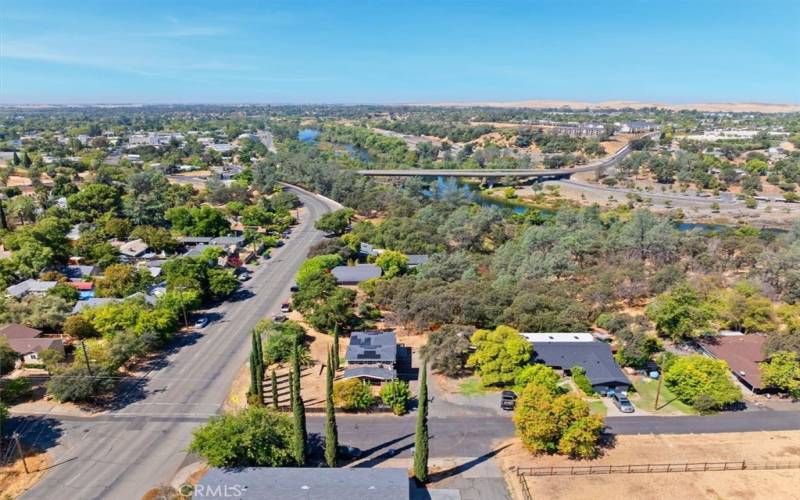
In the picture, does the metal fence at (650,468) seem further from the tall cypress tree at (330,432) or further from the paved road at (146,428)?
the paved road at (146,428)

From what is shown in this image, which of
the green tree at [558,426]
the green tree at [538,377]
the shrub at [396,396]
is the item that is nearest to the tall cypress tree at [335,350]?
the shrub at [396,396]

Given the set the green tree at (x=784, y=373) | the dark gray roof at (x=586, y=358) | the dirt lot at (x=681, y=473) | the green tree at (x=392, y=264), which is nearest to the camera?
the dirt lot at (x=681, y=473)

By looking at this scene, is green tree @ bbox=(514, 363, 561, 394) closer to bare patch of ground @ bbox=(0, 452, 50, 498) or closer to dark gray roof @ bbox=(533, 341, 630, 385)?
dark gray roof @ bbox=(533, 341, 630, 385)

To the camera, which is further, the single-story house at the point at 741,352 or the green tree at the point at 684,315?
the green tree at the point at 684,315

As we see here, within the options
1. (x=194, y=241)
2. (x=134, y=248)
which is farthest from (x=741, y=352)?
(x=134, y=248)

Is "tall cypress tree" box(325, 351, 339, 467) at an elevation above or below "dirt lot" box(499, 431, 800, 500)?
above

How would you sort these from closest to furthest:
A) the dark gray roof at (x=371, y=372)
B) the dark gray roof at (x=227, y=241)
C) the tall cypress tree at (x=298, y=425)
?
the tall cypress tree at (x=298, y=425) < the dark gray roof at (x=371, y=372) < the dark gray roof at (x=227, y=241)

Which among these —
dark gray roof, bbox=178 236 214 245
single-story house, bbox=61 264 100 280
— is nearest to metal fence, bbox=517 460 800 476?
single-story house, bbox=61 264 100 280
